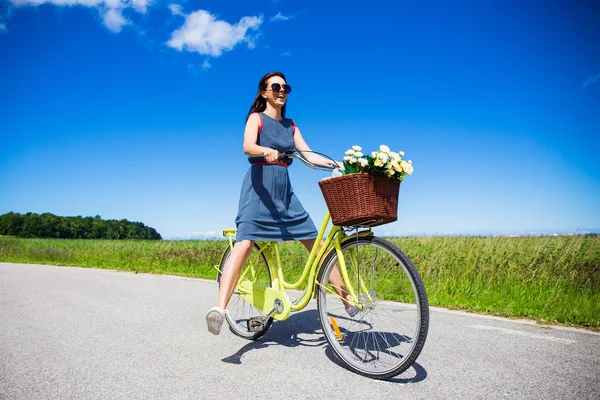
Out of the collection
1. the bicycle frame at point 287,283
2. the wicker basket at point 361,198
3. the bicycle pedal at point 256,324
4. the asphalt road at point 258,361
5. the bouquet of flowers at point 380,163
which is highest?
the bouquet of flowers at point 380,163

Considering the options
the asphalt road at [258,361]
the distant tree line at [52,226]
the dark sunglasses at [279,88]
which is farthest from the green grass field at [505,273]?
the distant tree line at [52,226]

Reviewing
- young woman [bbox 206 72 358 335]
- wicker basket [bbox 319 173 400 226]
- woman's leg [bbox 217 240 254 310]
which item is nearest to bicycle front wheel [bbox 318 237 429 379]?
wicker basket [bbox 319 173 400 226]

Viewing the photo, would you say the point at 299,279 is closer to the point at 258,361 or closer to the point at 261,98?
the point at 258,361

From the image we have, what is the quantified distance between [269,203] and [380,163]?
1246 millimetres

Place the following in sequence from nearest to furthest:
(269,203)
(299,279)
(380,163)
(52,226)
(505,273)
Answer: (380,163) < (299,279) < (269,203) < (505,273) < (52,226)

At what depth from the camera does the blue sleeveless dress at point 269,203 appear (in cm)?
361

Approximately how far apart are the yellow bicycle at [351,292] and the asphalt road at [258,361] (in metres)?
0.17

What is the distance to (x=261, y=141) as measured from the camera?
3625 millimetres

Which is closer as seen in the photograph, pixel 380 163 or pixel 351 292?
pixel 380 163

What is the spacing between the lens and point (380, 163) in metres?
2.70

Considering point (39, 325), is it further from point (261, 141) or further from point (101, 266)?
point (101, 266)

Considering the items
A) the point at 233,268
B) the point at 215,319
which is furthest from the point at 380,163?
the point at 215,319

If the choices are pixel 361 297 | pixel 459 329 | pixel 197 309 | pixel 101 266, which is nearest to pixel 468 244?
pixel 459 329

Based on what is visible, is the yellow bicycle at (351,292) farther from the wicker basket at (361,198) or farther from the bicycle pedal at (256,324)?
the wicker basket at (361,198)
